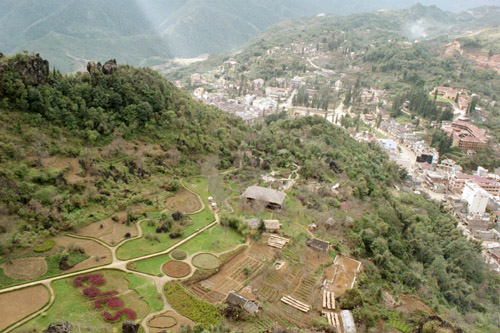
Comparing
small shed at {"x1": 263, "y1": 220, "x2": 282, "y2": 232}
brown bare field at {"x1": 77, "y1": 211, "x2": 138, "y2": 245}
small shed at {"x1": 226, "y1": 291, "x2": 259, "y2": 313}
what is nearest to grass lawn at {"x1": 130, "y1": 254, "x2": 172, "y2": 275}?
brown bare field at {"x1": 77, "y1": 211, "x2": 138, "y2": 245}

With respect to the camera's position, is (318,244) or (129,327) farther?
(318,244)

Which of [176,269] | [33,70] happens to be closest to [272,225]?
[176,269]

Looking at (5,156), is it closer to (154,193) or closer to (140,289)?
(154,193)

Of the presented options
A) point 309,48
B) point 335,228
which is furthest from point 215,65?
point 335,228

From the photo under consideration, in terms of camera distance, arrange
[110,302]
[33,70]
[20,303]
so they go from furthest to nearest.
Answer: [33,70]
[110,302]
[20,303]

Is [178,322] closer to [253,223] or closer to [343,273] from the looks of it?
[253,223]

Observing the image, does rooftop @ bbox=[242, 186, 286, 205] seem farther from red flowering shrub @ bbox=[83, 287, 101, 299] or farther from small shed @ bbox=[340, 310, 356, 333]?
red flowering shrub @ bbox=[83, 287, 101, 299]

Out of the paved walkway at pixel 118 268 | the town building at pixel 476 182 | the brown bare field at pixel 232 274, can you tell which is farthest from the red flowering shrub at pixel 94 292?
the town building at pixel 476 182
